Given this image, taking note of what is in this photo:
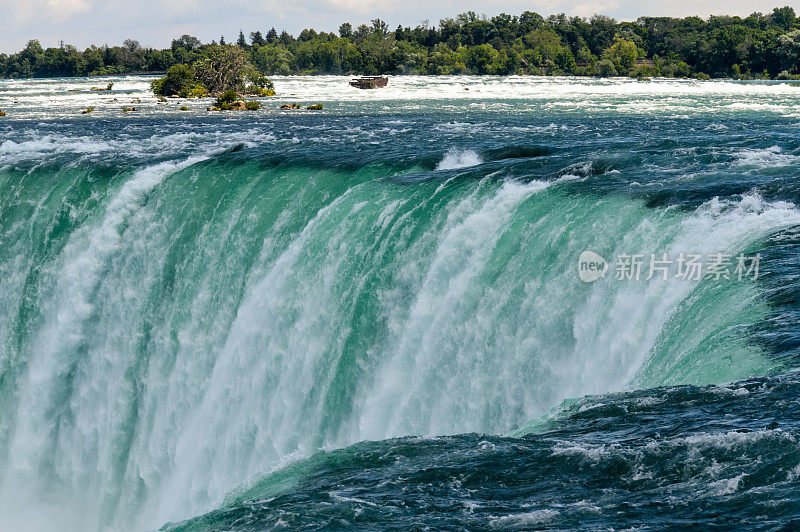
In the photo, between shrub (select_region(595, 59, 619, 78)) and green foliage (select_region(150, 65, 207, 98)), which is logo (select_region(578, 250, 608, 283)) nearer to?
green foliage (select_region(150, 65, 207, 98))

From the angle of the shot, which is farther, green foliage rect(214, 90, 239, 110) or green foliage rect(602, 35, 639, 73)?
green foliage rect(602, 35, 639, 73)

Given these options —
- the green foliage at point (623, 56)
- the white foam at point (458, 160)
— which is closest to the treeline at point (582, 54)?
the green foliage at point (623, 56)

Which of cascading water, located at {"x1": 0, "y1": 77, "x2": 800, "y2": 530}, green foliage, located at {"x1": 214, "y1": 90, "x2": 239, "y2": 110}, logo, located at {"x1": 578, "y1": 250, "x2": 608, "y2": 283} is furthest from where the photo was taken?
green foliage, located at {"x1": 214, "y1": 90, "x2": 239, "y2": 110}

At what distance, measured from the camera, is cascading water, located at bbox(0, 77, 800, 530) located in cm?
1410

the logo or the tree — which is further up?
the tree

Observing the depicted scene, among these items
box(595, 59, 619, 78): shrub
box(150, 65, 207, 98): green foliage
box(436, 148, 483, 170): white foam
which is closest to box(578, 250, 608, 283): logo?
box(436, 148, 483, 170): white foam

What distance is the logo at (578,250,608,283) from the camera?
47.0ft

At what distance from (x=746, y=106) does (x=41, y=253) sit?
1361 inches

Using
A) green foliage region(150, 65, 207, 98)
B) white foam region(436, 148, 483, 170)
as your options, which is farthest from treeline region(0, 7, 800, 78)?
white foam region(436, 148, 483, 170)

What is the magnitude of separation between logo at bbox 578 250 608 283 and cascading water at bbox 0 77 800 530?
0.15 metres

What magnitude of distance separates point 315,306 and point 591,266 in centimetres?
536

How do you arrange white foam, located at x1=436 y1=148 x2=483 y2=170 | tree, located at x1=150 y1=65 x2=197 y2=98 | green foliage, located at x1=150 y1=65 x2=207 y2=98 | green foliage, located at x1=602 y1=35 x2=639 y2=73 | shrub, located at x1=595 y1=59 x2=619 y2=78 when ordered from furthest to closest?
green foliage, located at x1=602 y1=35 x2=639 y2=73
shrub, located at x1=595 y1=59 x2=619 y2=78
tree, located at x1=150 y1=65 x2=197 y2=98
green foliage, located at x1=150 y1=65 x2=207 y2=98
white foam, located at x1=436 y1=148 x2=483 y2=170

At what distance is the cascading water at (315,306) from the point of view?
14.1m

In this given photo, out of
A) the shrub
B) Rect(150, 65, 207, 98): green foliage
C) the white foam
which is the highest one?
the shrub
